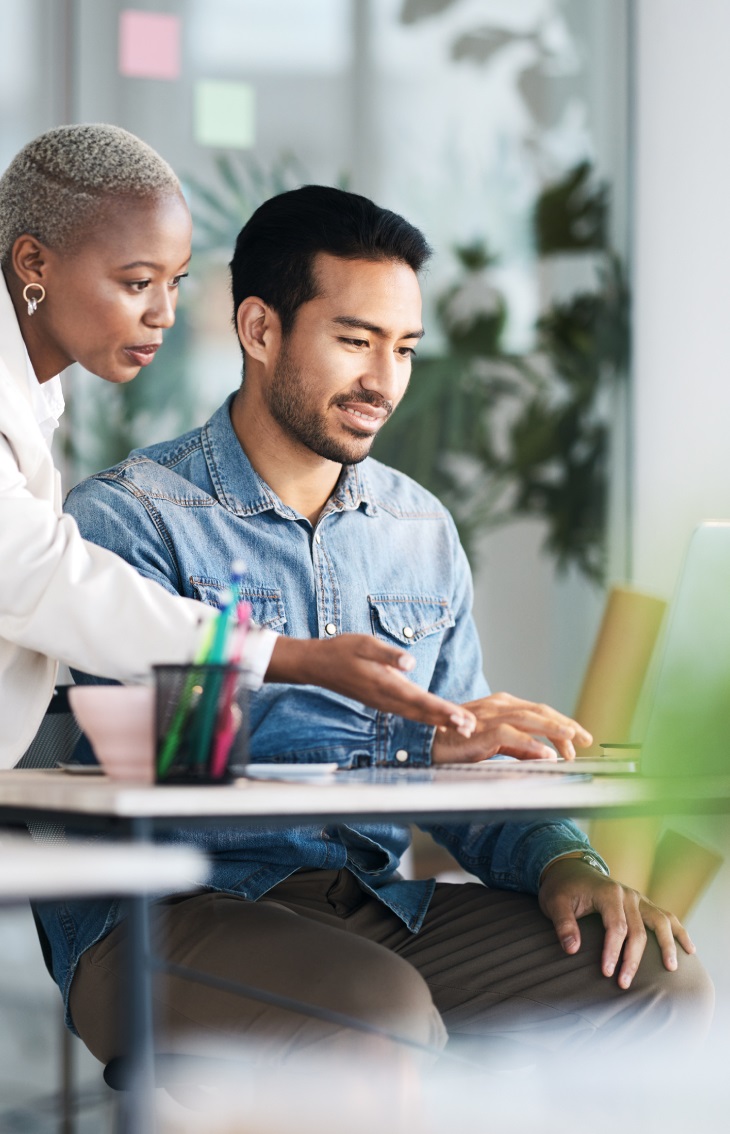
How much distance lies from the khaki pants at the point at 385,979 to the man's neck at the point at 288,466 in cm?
46

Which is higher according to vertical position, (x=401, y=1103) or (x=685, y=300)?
(x=685, y=300)

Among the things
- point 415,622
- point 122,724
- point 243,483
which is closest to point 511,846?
point 415,622

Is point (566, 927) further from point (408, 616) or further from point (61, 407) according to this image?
point (61, 407)

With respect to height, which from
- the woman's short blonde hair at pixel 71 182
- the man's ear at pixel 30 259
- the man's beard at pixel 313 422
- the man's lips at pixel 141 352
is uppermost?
the woman's short blonde hair at pixel 71 182

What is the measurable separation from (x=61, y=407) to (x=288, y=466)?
0.29 metres

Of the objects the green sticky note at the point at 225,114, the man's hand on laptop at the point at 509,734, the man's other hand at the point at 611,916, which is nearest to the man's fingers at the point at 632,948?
the man's other hand at the point at 611,916

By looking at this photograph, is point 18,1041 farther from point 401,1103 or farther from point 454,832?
point 401,1103

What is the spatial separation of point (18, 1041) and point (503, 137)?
2686 millimetres

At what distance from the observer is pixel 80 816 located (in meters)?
0.92

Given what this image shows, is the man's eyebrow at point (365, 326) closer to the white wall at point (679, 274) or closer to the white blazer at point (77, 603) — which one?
the white blazer at point (77, 603)

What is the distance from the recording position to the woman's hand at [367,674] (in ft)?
3.54

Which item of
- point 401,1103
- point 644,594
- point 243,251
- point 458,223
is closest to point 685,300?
point 458,223

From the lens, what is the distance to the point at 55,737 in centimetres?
148

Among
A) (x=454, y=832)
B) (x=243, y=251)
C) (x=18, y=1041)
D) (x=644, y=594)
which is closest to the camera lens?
(x=454, y=832)
